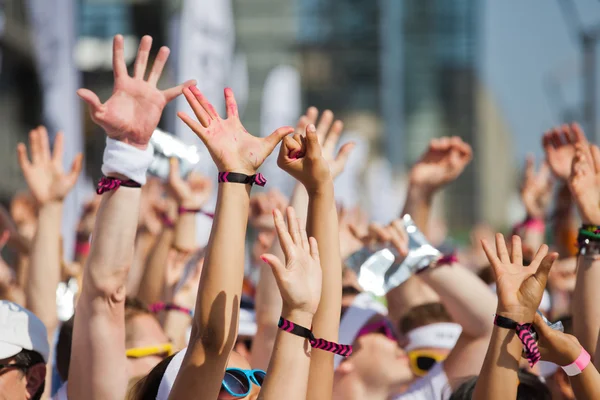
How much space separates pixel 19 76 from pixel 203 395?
26766mm

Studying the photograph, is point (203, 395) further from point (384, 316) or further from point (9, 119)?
point (9, 119)

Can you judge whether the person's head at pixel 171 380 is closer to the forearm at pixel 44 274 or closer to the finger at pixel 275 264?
the finger at pixel 275 264

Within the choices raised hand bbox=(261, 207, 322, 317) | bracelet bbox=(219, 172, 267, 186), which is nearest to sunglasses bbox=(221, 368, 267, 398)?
raised hand bbox=(261, 207, 322, 317)

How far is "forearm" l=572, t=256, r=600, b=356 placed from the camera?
11.2 feet

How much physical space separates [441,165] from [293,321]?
8.94 ft

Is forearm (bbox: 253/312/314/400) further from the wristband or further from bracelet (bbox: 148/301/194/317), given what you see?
bracelet (bbox: 148/301/194/317)

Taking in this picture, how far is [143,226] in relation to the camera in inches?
241

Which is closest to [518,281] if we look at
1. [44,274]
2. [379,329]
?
[379,329]

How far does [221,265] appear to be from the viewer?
271cm

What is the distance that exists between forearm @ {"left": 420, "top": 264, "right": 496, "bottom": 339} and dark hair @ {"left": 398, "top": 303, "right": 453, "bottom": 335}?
0.72 meters

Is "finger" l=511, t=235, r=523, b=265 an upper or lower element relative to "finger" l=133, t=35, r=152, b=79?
lower

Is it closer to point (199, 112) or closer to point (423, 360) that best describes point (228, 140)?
point (199, 112)

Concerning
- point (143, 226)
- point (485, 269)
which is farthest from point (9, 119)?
point (485, 269)

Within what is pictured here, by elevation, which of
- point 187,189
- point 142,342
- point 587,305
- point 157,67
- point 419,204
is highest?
point 157,67
